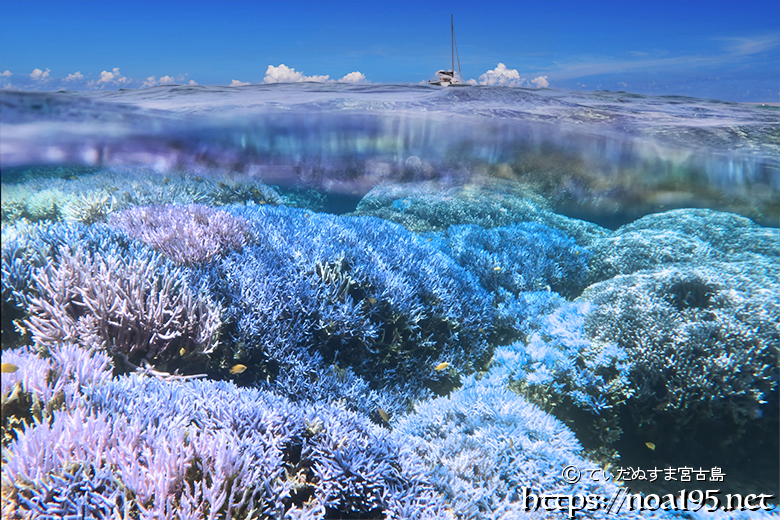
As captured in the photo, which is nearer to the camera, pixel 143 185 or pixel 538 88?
pixel 143 185

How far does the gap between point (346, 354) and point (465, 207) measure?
670 centimetres

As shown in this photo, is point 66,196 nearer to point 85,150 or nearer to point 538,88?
point 85,150

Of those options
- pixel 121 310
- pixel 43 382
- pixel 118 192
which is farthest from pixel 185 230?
pixel 118 192

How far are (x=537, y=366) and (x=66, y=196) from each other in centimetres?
753

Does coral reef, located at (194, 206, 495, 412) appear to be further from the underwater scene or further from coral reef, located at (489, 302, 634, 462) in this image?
coral reef, located at (489, 302, 634, 462)

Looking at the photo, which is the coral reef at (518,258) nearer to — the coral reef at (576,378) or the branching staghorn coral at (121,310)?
the coral reef at (576,378)

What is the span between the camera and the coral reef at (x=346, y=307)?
310 cm

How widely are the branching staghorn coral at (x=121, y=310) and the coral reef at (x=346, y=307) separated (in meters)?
0.35

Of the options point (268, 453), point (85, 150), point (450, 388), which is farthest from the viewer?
point (85, 150)

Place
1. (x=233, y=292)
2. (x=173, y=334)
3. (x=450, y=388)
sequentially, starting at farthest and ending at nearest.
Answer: (x=450, y=388)
(x=233, y=292)
(x=173, y=334)

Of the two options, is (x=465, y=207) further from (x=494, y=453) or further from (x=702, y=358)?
(x=494, y=453)

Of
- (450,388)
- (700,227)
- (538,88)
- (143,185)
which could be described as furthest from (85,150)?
(700,227)

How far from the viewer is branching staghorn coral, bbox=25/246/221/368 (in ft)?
7.60

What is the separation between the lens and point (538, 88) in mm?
8586
